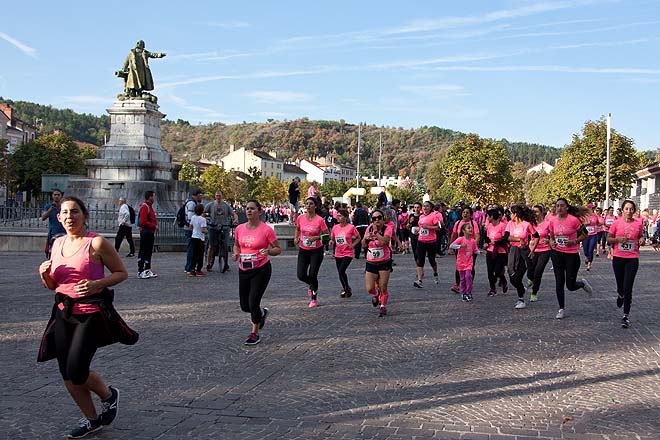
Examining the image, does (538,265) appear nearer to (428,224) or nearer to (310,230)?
(428,224)

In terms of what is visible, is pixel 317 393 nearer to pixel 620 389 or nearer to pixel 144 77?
pixel 620 389

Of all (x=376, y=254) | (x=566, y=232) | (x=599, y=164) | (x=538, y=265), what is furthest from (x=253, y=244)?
(x=599, y=164)

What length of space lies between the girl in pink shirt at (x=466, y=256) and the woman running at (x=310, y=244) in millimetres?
2286

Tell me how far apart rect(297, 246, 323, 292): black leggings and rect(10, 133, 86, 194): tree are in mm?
60190

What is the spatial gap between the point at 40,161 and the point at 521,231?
207 ft

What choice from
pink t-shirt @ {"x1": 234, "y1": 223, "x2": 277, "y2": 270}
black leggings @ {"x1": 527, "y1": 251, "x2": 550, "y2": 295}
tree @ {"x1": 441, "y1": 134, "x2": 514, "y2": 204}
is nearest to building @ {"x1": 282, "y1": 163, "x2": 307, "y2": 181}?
tree @ {"x1": 441, "y1": 134, "x2": 514, "y2": 204}

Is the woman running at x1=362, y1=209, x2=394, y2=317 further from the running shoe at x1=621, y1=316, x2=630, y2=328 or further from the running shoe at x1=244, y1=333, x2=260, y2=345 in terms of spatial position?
the running shoe at x1=621, y1=316, x2=630, y2=328

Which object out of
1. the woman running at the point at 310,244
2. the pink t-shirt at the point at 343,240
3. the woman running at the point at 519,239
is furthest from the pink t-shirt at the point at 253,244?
the woman running at the point at 519,239

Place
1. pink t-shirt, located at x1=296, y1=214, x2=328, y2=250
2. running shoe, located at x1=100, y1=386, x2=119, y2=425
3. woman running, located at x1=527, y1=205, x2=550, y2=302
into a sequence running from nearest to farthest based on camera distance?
running shoe, located at x1=100, y1=386, x2=119, y2=425, woman running, located at x1=527, y1=205, x2=550, y2=302, pink t-shirt, located at x1=296, y1=214, x2=328, y2=250

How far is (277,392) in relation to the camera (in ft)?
19.8

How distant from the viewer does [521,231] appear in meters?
12.1

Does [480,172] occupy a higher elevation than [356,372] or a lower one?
higher

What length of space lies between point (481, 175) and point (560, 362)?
65.7 metres

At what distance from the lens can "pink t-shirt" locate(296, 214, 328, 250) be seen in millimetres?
11383
